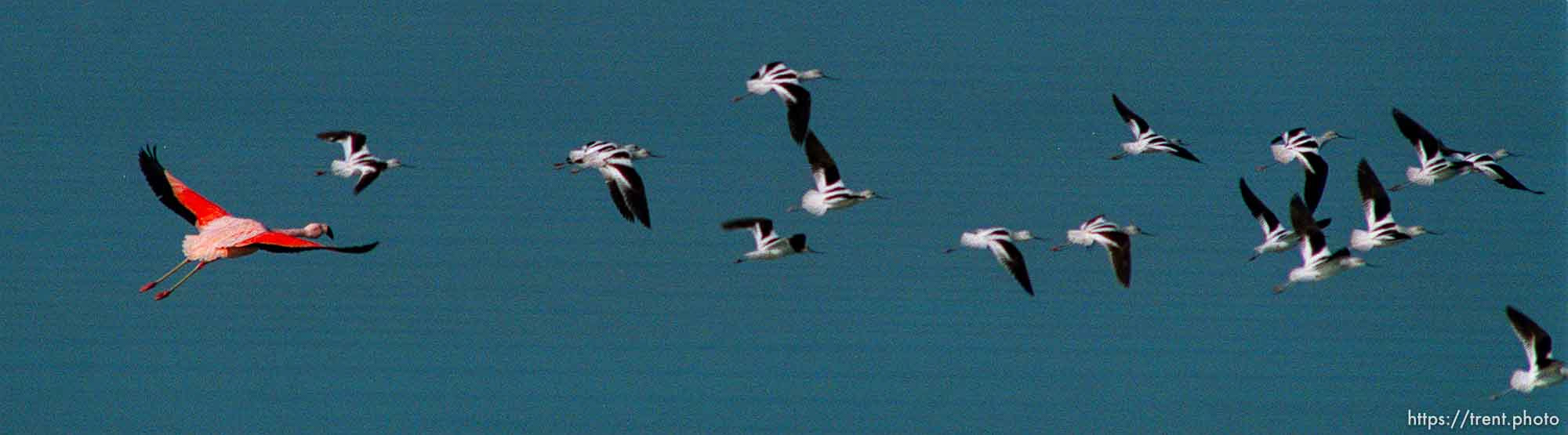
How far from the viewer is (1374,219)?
579 inches

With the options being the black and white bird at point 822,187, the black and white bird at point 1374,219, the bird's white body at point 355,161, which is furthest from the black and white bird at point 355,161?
the black and white bird at point 1374,219

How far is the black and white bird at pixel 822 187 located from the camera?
45.0 ft

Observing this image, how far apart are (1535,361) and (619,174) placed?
5767mm

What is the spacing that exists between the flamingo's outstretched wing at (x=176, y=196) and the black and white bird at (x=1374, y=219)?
7244mm

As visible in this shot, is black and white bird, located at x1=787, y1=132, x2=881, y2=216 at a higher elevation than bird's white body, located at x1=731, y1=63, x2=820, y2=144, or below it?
below

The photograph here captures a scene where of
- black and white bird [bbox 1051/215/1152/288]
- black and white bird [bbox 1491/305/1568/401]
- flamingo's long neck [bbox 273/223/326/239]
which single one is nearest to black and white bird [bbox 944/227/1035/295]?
black and white bird [bbox 1051/215/1152/288]

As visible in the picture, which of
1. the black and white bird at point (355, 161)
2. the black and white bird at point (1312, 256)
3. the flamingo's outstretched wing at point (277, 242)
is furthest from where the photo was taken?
the black and white bird at point (355, 161)

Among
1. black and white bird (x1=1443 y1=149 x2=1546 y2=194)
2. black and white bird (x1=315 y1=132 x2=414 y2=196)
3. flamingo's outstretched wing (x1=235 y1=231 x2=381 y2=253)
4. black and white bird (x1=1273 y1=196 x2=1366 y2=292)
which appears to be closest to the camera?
flamingo's outstretched wing (x1=235 y1=231 x2=381 y2=253)

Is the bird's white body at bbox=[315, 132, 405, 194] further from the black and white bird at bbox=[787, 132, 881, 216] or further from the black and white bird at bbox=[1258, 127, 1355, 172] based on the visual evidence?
the black and white bird at bbox=[1258, 127, 1355, 172]

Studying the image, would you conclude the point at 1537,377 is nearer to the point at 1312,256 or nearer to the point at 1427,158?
the point at 1312,256

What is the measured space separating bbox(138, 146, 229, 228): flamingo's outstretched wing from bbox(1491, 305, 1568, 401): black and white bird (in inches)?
311

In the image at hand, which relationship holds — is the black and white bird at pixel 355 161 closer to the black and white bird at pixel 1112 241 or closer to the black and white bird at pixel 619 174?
the black and white bird at pixel 619 174

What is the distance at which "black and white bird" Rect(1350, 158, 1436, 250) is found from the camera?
47.9 feet

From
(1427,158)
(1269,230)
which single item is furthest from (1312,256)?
(1427,158)
